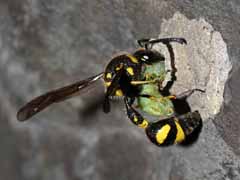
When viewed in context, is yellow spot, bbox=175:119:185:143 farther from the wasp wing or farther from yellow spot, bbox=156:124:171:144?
the wasp wing

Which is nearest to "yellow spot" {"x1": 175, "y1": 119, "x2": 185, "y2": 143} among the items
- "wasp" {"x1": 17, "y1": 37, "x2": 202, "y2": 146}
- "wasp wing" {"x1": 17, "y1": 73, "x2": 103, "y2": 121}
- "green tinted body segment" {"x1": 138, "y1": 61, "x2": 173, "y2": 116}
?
"wasp" {"x1": 17, "y1": 37, "x2": 202, "y2": 146}

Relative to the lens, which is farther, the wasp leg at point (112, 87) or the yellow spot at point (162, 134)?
the yellow spot at point (162, 134)

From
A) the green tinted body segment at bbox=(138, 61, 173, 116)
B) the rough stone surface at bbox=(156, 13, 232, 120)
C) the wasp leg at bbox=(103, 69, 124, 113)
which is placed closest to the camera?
the rough stone surface at bbox=(156, 13, 232, 120)

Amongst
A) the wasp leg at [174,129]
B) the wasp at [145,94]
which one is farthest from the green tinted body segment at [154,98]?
the wasp leg at [174,129]

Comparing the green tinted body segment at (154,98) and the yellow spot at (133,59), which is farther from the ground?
the yellow spot at (133,59)

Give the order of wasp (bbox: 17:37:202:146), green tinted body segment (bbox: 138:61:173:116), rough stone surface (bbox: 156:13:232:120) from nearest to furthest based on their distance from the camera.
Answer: rough stone surface (bbox: 156:13:232:120), wasp (bbox: 17:37:202:146), green tinted body segment (bbox: 138:61:173:116)

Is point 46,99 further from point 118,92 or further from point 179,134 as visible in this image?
point 179,134

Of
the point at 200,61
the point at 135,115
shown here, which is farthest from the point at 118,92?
the point at 200,61

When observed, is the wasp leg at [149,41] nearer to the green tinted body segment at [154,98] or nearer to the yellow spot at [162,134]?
the green tinted body segment at [154,98]

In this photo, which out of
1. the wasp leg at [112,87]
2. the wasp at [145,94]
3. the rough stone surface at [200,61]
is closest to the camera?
the rough stone surface at [200,61]
